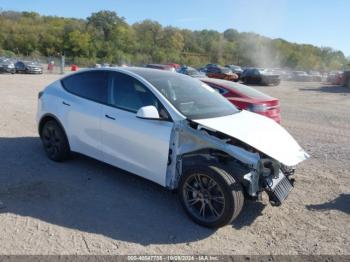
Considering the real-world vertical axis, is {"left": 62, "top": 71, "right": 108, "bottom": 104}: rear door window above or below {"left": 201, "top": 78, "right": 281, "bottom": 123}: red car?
above

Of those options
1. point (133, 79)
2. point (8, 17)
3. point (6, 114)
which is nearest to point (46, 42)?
point (8, 17)

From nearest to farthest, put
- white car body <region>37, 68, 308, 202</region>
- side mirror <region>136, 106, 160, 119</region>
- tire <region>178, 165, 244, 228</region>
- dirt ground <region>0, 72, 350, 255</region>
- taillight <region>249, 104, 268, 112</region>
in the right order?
dirt ground <region>0, 72, 350, 255</region> < tire <region>178, 165, 244, 228</region> < white car body <region>37, 68, 308, 202</region> < side mirror <region>136, 106, 160, 119</region> < taillight <region>249, 104, 268, 112</region>

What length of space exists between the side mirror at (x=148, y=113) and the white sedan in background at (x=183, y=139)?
0.01 meters

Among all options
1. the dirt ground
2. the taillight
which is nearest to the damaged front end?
the dirt ground

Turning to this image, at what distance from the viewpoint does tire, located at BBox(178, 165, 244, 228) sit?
3701mm

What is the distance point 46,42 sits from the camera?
99.9 metres

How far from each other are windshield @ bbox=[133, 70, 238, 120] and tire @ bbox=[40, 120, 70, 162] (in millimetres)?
1671

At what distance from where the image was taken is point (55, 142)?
Result: 18.7 ft

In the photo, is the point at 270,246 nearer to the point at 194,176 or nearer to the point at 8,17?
the point at 194,176

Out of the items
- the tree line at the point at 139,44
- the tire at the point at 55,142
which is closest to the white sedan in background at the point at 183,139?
the tire at the point at 55,142

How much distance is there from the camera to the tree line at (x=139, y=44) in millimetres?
98875

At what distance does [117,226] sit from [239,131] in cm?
171

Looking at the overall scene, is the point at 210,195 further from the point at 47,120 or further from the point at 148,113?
the point at 47,120

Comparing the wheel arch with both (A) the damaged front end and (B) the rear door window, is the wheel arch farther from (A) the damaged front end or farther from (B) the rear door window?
(A) the damaged front end
